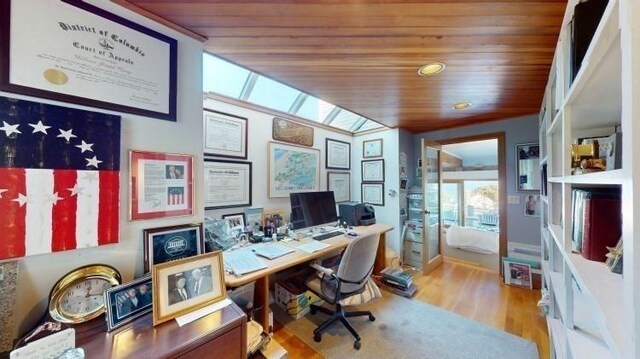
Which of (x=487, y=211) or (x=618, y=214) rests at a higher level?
(x=618, y=214)

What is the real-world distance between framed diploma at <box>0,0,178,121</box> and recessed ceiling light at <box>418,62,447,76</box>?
1549mm

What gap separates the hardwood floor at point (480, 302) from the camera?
1898mm

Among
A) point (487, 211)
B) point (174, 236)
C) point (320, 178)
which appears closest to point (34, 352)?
point (174, 236)

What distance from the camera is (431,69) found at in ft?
5.45

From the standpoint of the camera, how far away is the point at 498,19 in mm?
1143

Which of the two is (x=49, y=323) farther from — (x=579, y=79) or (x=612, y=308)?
(x=579, y=79)

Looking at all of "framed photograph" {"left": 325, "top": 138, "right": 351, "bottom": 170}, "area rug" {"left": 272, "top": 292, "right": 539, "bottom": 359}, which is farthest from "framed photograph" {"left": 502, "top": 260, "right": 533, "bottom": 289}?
"framed photograph" {"left": 325, "top": 138, "right": 351, "bottom": 170}

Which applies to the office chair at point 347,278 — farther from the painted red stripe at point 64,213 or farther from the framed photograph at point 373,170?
the framed photograph at point 373,170

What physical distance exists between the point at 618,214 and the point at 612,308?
46 centimetres

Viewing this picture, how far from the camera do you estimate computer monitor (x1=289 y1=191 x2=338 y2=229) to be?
2289 millimetres

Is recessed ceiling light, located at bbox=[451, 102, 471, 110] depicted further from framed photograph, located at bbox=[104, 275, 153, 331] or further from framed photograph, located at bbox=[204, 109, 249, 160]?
framed photograph, located at bbox=[104, 275, 153, 331]

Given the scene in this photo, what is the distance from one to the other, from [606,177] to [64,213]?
66.2 inches

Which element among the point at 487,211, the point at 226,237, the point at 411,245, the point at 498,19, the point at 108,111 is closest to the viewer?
the point at 108,111

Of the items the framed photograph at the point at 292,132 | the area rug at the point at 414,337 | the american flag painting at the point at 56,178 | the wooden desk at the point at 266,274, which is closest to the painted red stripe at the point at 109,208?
the american flag painting at the point at 56,178
